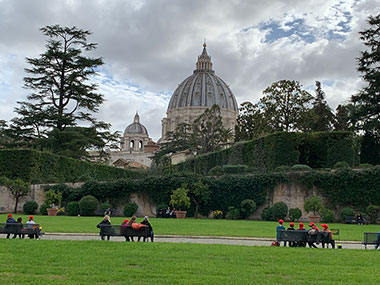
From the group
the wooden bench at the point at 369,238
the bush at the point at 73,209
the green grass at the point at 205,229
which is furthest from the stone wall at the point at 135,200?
the wooden bench at the point at 369,238

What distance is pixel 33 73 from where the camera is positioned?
149ft

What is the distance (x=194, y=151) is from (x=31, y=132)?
2308 centimetres

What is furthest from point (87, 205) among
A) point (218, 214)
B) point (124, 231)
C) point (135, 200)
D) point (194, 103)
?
point (194, 103)

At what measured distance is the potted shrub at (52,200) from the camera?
32625mm

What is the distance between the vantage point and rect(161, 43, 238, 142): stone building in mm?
132375

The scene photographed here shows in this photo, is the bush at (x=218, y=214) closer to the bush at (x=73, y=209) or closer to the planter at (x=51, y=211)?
the bush at (x=73, y=209)

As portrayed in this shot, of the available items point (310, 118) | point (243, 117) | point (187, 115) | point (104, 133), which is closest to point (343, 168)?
point (310, 118)

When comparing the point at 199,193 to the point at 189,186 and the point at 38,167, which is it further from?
the point at 38,167

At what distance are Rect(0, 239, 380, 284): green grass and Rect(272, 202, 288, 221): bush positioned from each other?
17922 millimetres

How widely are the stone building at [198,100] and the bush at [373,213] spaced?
331 feet

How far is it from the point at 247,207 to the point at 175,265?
22997 millimetres

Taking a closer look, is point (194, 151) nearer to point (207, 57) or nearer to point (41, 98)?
point (41, 98)

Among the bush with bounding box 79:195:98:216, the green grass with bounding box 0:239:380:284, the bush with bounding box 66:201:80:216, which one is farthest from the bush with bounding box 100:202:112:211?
Answer: the green grass with bounding box 0:239:380:284

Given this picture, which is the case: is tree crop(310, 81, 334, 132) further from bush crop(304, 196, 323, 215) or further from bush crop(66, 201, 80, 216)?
bush crop(66, 201, 80, 216)
